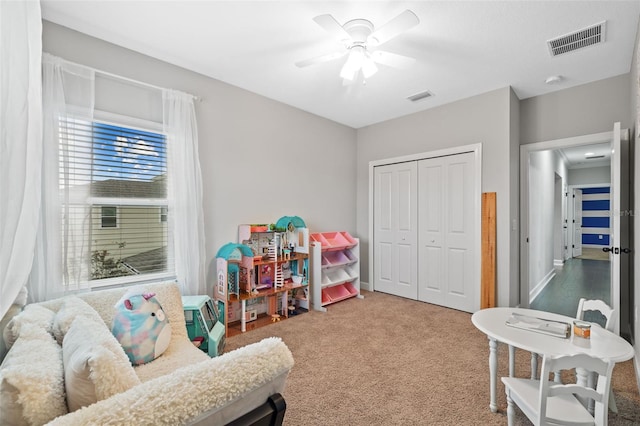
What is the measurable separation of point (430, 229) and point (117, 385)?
3.85m

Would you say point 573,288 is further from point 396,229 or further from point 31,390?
point 31,390

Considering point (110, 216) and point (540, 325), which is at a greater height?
point (110, 216)

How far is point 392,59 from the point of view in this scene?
9.11 ft

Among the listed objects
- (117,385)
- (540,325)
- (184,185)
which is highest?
(184,185)

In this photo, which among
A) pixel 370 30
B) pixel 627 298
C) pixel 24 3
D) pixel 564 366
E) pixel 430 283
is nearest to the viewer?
pixel 564 366

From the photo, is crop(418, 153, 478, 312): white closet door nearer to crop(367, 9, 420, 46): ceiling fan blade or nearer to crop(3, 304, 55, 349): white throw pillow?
crop(367, 9, 420, 46): ceiling fan blade

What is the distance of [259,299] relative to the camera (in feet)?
11.7

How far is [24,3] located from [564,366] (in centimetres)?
288

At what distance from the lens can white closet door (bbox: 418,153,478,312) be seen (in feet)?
12.1

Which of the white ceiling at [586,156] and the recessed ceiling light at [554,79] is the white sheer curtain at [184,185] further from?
the white ceiling at [586,156]

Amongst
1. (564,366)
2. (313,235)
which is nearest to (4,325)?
(564,366)

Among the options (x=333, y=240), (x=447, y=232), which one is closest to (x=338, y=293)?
(x=333, y=240)

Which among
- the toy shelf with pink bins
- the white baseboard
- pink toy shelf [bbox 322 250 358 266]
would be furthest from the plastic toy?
the white baseboard

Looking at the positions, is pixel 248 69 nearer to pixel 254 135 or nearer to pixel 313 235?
pixel 254 135
